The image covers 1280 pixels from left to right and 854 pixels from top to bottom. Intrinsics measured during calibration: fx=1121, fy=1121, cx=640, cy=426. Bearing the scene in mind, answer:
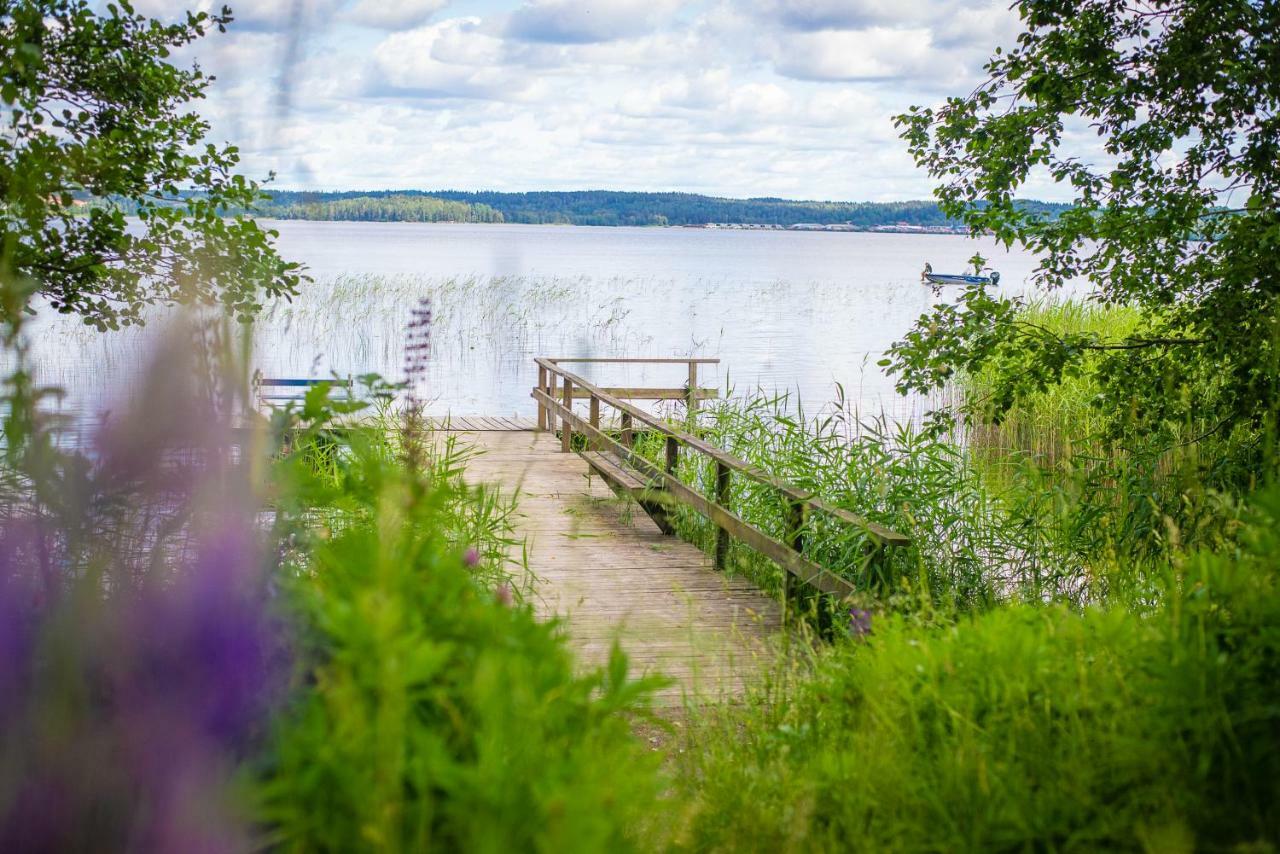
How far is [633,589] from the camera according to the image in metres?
6.29

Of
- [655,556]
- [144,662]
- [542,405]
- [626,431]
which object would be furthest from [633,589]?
[542,405]

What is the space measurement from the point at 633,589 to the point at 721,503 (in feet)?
2.65

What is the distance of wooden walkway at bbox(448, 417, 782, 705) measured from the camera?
4.70 m

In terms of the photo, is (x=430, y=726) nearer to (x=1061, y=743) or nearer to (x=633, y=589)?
(x=1061, y=743)

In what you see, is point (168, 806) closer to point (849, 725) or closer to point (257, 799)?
point (257, 799)

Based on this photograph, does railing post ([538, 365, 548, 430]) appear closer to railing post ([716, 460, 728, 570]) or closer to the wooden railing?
the wooden railing

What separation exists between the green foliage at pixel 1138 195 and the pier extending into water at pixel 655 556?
1.13 metres

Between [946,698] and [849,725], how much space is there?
1.72ft

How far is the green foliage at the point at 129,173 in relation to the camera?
11.8 feet

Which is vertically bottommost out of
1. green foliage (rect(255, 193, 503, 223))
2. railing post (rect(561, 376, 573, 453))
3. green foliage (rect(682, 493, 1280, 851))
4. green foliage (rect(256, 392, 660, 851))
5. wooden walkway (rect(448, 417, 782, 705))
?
wooden walkway (rect(448, 417, 782, 705))

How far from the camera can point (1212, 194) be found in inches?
225

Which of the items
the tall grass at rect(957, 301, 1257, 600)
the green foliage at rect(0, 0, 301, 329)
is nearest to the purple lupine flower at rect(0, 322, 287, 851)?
the green foliage at rect(0, 0, 301, 329)

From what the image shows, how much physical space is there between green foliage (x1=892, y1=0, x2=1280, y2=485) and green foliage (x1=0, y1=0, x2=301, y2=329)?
10.7 ft

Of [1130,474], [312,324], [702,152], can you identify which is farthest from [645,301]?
[1130,474]
